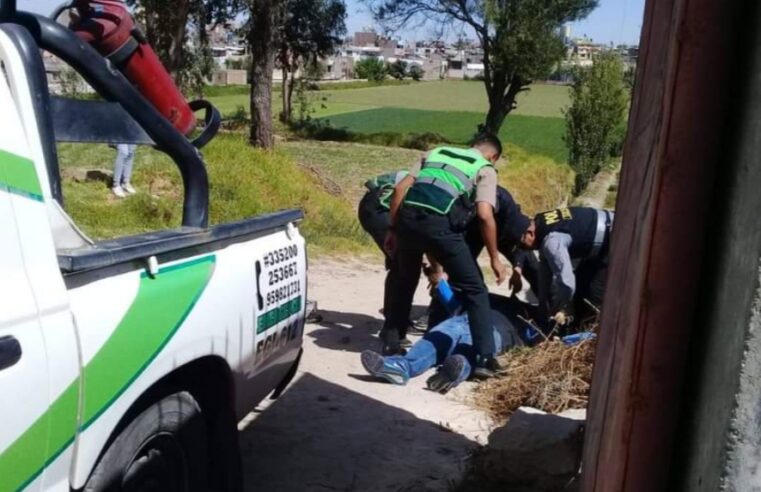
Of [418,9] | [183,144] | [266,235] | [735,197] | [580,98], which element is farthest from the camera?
[418,9]

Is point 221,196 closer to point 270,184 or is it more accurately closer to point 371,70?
point 270,184

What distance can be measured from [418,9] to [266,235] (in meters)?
35.9

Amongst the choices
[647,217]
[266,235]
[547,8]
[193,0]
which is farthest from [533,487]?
[547,8]

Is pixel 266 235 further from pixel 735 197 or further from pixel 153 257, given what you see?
pixel 735 197

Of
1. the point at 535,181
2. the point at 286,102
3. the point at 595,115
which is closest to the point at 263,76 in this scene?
the point at 535,181

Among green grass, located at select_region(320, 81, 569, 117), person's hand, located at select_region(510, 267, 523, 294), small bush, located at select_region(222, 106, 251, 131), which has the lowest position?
green grass, located at select_region(320, 81, 569, 117)

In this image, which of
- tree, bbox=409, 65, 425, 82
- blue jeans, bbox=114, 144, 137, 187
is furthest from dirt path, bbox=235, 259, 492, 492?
tree, bbox=409, 65, 425, 82

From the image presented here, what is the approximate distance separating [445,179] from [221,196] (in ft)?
23.4

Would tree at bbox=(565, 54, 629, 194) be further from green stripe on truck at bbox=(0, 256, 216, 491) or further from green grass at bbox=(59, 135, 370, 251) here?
green stripe on truck at bbox=(0, 256, 216, 491)

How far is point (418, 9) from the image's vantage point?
38.9 m

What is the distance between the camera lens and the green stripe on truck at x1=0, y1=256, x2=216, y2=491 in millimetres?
2553

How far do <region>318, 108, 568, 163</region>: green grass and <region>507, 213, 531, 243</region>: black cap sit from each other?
29.1 m

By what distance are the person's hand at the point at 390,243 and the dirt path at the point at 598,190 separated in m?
14.6

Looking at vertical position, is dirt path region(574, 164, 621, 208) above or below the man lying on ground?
below
